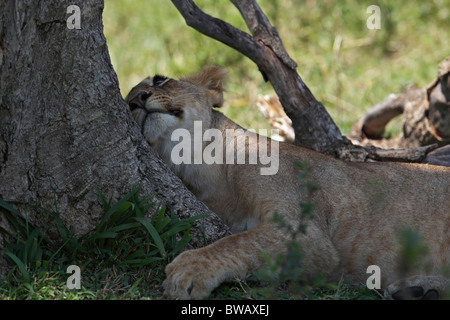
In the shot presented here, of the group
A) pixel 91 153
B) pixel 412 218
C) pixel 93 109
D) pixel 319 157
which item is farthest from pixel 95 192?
pixel 412 218

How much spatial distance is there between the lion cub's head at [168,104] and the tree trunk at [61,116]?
1.06 feet

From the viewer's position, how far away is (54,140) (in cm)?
292

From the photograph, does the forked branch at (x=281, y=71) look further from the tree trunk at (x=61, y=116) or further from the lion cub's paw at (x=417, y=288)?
the lion cub's paw at (x=417, y=288)

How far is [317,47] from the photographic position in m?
7.51

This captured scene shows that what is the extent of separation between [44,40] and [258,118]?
3.59 meters

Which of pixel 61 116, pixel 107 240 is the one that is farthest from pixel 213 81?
pixel 107 240

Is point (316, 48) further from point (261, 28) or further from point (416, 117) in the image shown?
point (261, 28)

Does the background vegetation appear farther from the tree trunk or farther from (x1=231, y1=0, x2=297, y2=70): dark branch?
the tree trunk

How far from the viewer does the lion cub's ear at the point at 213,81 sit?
3.79 m

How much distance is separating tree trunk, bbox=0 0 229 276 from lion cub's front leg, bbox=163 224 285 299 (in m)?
0.44

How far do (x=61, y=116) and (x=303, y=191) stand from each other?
121 centimetres

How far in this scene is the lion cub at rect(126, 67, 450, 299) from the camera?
125 inches

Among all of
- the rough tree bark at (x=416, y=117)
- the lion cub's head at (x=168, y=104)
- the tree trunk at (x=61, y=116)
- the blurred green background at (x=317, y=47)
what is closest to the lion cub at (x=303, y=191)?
the lion cub's head at (x=168, y=104)

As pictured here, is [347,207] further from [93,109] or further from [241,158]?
[93,109]
